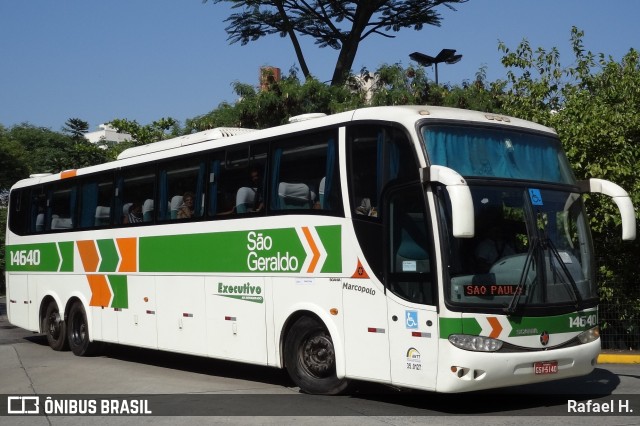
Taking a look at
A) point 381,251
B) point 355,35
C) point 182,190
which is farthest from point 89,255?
point 355,35

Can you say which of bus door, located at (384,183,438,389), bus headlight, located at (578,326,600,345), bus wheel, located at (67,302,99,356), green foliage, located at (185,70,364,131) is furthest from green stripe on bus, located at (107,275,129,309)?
green foliage, located at (185,70,364,131)

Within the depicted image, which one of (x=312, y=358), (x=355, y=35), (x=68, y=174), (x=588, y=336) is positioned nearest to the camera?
(x=588, y=336)

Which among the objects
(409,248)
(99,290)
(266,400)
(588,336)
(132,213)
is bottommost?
(266,400)

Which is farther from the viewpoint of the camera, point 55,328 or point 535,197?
point 55,328

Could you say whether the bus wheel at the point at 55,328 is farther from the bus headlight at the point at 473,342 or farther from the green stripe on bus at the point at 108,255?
the bus headlight at the point at 473,342

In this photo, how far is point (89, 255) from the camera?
642 inches

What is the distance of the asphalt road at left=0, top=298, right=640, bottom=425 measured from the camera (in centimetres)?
941

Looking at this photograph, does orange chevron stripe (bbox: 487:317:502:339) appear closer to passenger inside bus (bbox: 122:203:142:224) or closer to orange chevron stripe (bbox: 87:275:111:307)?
passenger inside bus (bbox: 122:203:142:224)

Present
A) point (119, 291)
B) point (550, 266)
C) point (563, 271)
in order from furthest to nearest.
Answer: point (119, 291), point (563, 271), point (550, 266)

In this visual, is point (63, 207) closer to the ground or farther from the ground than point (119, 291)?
farther from the ground

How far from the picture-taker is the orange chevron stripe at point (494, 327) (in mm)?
9180

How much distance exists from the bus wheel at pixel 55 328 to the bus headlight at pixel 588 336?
421 inches

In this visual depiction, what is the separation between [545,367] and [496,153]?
2.40 meters

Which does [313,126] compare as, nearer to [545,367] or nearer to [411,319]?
[411,319]
